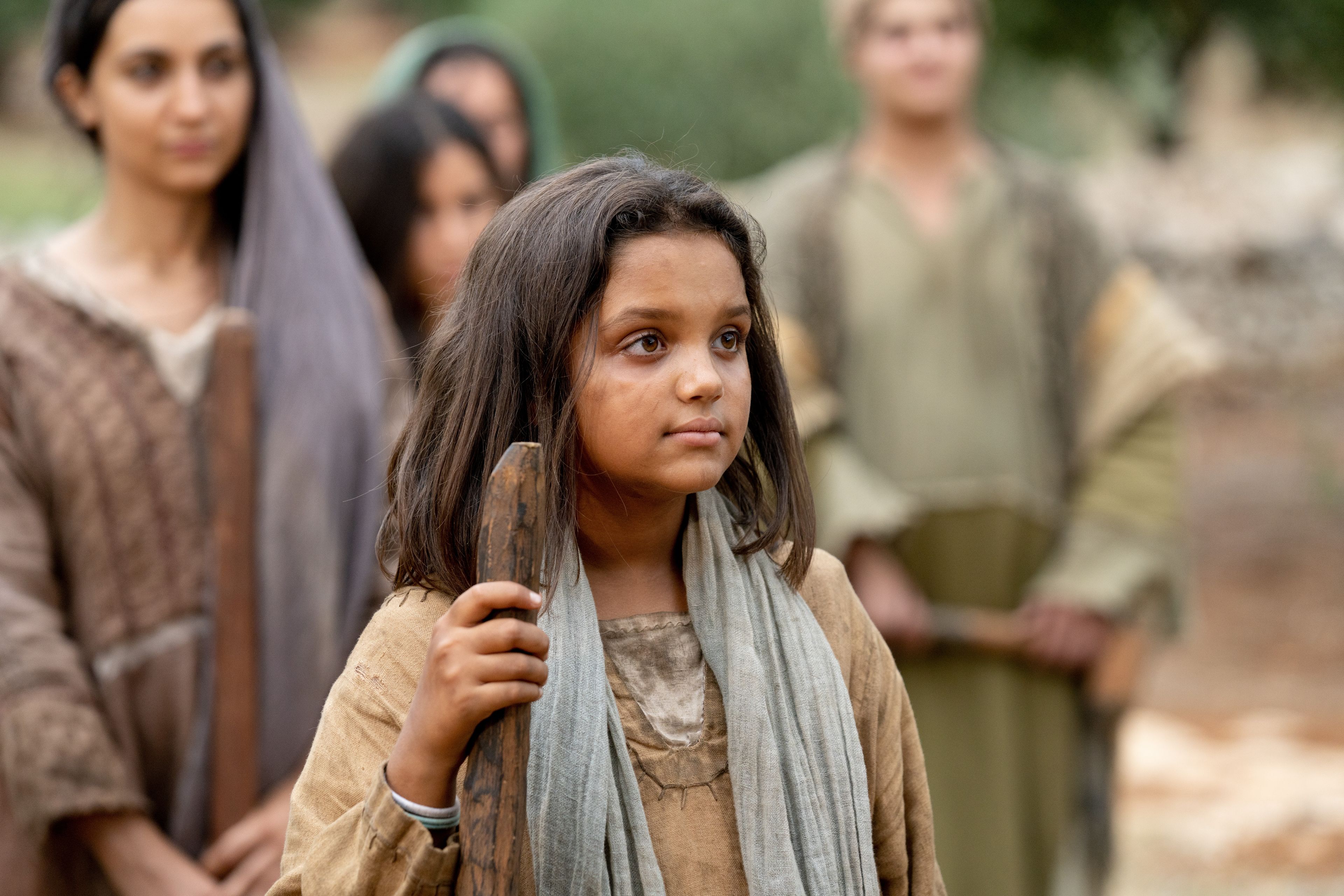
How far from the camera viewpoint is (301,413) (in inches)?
120

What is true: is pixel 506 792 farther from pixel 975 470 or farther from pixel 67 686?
pixel 975 470

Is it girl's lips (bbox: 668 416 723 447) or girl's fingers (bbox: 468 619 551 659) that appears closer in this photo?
girl's fingers (bbox: 468 619 551 659)

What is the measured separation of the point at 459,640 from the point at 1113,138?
24710 mm

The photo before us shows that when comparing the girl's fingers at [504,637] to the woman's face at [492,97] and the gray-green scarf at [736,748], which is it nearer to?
the gray-green scarf at [736,748]

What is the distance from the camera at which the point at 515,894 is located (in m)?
1.60

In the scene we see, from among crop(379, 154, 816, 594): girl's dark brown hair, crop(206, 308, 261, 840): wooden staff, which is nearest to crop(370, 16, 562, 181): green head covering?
crop(206, 308, 261, 840): wooden staff

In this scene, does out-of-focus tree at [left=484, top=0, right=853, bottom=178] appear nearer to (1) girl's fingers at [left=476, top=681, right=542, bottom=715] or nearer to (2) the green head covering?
(2) the green head covering

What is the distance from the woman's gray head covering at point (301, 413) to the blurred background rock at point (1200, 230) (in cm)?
56

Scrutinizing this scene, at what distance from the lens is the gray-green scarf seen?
5.73 feet

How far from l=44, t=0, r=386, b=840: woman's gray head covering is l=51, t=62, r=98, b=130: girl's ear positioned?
0.03 metres

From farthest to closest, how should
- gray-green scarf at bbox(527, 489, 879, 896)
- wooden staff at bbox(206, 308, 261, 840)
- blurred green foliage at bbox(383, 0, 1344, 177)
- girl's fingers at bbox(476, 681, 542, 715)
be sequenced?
blurred green foliage at bbox(383, 0, 1344, 177)
wooden staff at bbox(206, 308, 261, 840)
gray-green scarf at bbox(527, 489, 879, 896)
girl's fingers at bbox(476, 681, 542, 715)

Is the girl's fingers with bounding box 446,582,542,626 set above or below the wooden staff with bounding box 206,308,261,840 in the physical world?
above

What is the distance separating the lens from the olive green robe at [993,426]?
167 inches

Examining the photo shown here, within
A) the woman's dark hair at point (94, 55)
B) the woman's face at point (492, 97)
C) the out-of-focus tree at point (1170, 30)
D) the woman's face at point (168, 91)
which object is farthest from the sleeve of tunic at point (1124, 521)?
the out-of-focus tree at point (1170, 30)
